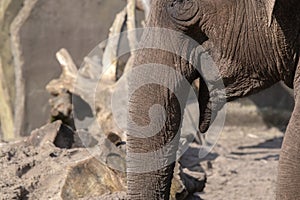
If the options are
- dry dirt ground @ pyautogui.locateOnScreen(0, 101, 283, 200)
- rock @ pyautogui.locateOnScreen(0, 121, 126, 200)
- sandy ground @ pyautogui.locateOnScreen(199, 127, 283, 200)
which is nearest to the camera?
rock @ pyautogui.locateOnScreen(0, 121, 126, 200)

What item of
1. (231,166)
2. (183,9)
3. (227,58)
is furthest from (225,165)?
(183,9)

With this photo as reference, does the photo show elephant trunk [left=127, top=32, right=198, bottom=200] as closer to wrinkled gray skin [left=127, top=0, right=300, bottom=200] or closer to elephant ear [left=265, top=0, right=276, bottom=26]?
wrinkled gray skin [left=127, top=0, right=300, bottom=200]

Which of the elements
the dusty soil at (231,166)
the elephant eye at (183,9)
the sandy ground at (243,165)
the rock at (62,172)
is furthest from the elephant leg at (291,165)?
the sandy ground at (243,165)

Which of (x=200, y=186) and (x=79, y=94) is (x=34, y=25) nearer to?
(x=79, y=94)

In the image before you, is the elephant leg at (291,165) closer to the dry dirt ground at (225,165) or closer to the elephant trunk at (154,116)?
the elephant trunk at (154,116)

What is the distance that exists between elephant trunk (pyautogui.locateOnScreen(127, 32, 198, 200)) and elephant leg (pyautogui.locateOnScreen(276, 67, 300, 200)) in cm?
41

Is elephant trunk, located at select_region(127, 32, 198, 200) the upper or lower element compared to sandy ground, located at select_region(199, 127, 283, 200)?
upper

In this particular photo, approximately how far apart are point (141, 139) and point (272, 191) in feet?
8.90

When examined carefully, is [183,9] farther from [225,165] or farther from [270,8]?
[225,165]

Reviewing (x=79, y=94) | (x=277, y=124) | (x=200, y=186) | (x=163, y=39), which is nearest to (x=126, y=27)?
(x=79, y=94)

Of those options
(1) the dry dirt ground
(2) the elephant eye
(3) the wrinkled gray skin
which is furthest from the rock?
(2) the elephant eye

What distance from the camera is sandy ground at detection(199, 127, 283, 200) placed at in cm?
581

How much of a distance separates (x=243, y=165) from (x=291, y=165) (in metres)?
3.58

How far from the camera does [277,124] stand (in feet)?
26.4
